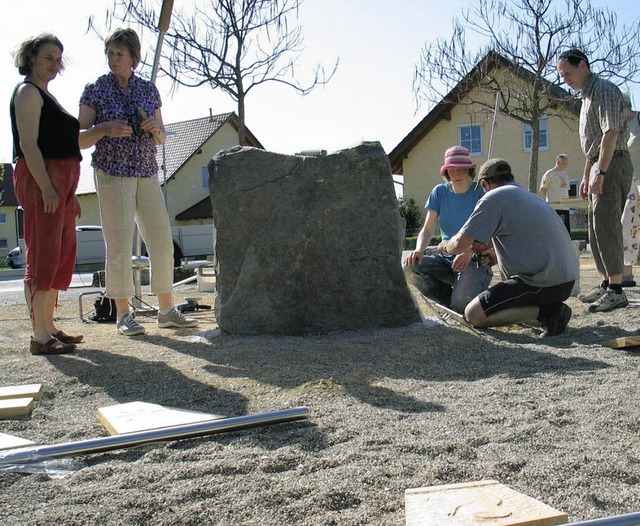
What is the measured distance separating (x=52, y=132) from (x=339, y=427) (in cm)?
251

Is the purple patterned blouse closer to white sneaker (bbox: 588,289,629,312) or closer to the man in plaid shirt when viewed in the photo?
the man in plaid shirt

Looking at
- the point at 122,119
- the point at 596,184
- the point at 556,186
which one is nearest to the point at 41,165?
the point at 122,119

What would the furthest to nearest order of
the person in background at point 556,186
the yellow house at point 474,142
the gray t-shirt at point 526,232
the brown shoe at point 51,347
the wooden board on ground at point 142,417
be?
the yellow house at point 474,142, the person in background at point 556,186, the gray t-shirt at point 526,232, the brown shoe at point 51,347, the wooden board on ground at point 142,417

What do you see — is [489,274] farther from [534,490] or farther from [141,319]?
[534,490]

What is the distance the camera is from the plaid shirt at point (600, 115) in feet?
16.3

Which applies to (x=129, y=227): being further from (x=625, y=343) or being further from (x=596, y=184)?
(x=596, y=184)

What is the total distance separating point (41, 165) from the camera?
12.8ft

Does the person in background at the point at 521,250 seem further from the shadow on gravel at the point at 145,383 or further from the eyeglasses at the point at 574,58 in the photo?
the shadow on gravel at the point at 145,383

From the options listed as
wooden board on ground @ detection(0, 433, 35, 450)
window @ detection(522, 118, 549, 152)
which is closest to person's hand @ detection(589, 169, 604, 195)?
wooden board on ground @ detection(0, 433, 35, 450)

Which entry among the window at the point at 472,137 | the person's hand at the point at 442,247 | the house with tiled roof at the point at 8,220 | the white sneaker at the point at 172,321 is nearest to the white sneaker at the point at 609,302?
the person's hand at the point at 442,247

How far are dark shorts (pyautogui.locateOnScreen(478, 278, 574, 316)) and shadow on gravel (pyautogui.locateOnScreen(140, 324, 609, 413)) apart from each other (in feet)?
0.80

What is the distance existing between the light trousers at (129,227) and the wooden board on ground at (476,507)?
10.4ft

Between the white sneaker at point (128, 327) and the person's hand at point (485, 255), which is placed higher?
the person's hand at point (485, 255)

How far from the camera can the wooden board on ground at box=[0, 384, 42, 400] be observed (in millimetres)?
3010
